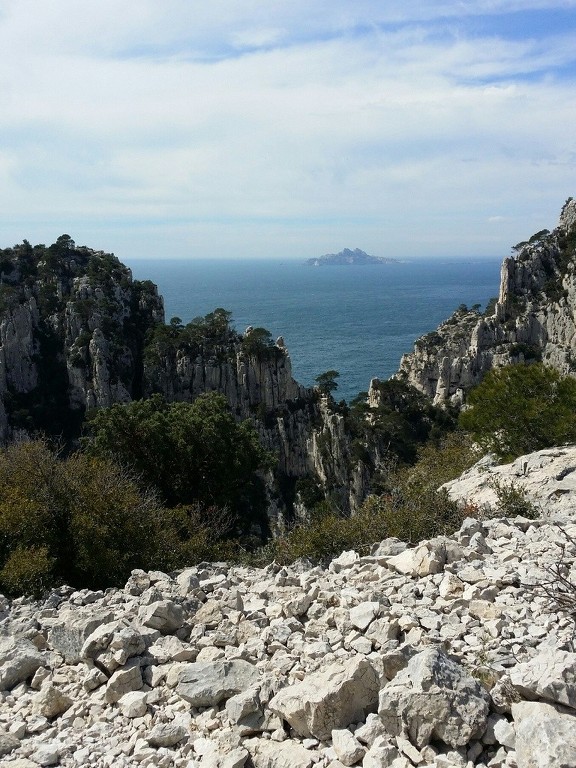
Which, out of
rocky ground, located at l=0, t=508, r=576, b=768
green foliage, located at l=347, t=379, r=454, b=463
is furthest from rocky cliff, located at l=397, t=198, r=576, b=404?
rocky ground, located at l=0, t=508, r=576, b=768

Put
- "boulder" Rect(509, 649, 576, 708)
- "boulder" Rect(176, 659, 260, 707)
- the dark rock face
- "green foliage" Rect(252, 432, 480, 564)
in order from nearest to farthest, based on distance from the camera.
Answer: "boulder" Rect(509, 649, 576, 708), "boulder" Rect(176, 659, 260, 707), "green foliage" Rect(252, 432, 480, 564), the dark rock face

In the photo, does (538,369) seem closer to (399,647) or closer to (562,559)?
(562,559)

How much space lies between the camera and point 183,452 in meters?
22.9

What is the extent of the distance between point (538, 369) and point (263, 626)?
17.1 metres

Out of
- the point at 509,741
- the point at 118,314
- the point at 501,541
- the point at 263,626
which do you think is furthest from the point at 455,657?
the point at 118,314

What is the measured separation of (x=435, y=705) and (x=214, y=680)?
2.43 metres

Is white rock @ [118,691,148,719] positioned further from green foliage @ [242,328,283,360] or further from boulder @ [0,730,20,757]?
green foliage @ [242,328,283,360]

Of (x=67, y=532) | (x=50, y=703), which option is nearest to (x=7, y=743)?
(x=50, y=703)

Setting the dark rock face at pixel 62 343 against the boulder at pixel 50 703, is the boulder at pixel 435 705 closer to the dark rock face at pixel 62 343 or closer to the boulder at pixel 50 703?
the boulder at pixel 50 703

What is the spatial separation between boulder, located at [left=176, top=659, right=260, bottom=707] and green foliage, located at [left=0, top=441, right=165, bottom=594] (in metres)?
4.59

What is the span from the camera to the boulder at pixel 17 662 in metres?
7.41

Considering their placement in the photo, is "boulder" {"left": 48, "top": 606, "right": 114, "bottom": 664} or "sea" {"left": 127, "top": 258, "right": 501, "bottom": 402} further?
"sea" {"left": 127, "top": 258, "right": 501, "bottom": 402}

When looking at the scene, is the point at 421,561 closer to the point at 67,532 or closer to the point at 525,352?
the point at 67,532

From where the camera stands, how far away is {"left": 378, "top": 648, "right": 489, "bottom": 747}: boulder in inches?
204
